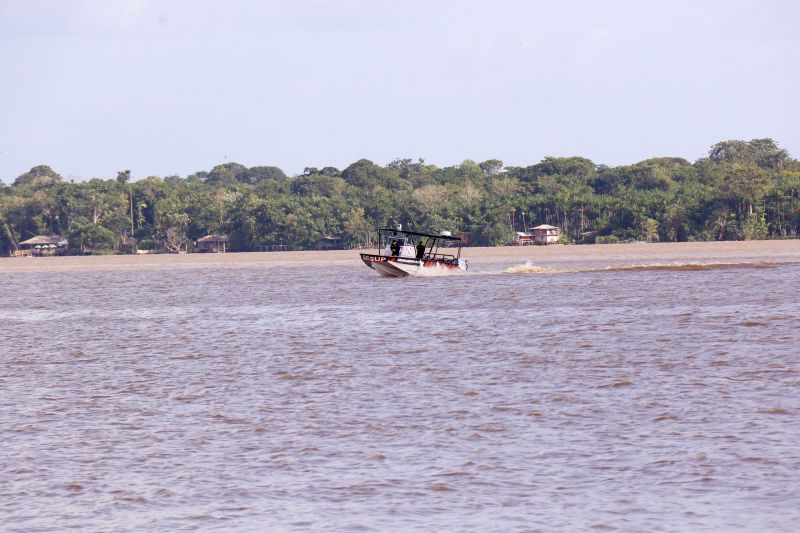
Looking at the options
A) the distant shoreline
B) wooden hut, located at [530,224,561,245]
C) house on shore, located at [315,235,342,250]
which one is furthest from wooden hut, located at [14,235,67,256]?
wooden hut, located at [530,224,561,245]

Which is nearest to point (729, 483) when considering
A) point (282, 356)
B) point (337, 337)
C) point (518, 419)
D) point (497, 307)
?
point (518, 419)

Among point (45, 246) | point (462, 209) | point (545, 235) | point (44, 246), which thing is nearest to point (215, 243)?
point (45, 246)

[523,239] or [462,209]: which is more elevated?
[462,209]

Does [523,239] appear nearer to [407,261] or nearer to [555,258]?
[555,258]

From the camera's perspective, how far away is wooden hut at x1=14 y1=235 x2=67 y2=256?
172 metres

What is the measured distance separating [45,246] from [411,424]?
164029mm

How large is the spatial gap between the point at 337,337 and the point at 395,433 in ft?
49.1

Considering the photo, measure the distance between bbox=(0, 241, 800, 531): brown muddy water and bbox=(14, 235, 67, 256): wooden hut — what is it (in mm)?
139724

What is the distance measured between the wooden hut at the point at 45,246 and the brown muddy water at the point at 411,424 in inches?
5501

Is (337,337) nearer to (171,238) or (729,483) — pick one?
(729,483)

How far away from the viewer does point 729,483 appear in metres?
13.3

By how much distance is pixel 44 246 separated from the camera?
173m

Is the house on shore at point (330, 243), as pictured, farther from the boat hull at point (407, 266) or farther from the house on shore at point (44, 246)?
the boat hull at point (407, 266)

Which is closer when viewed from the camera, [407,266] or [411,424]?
[411,424]
